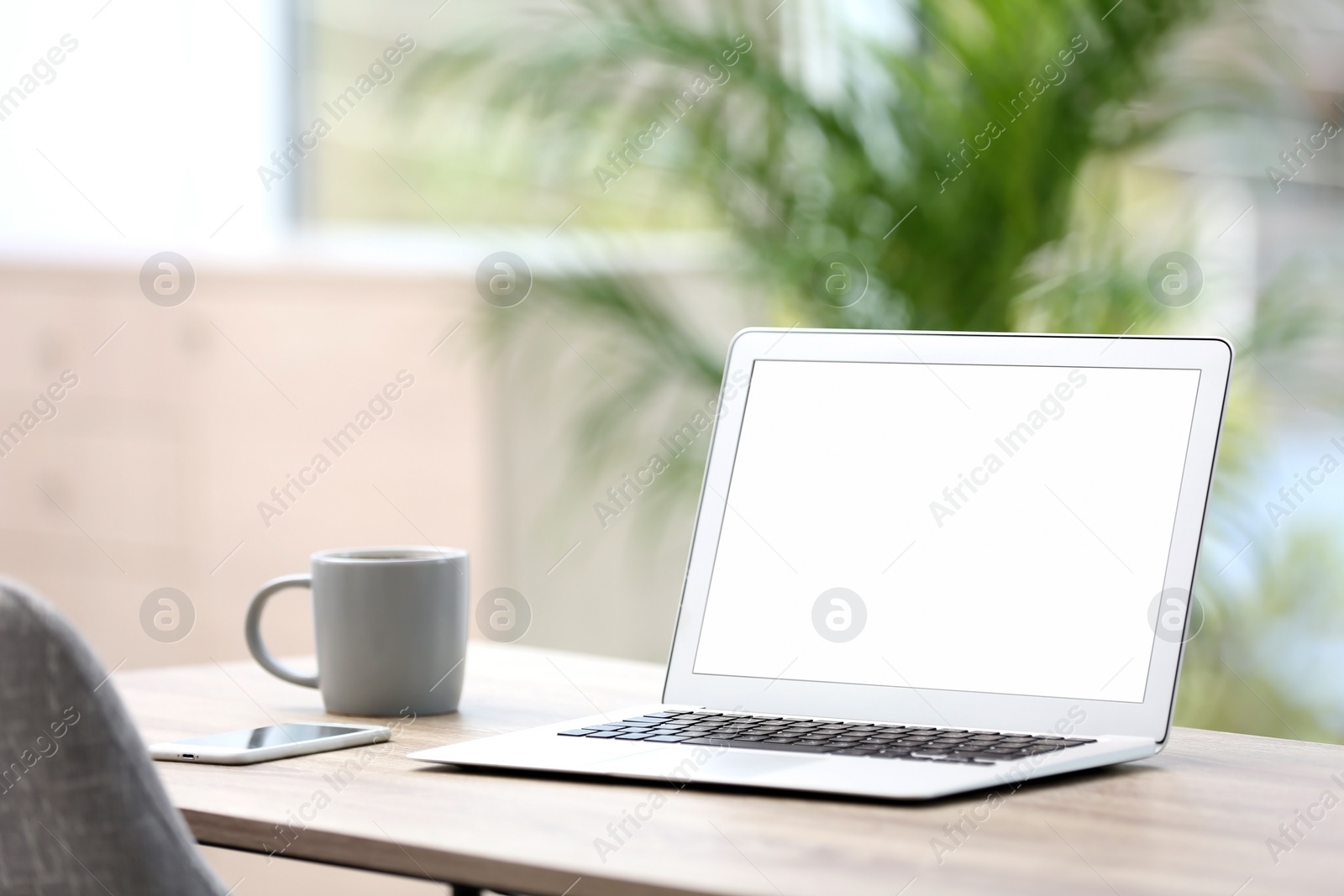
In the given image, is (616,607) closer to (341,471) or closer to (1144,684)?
(341,471)

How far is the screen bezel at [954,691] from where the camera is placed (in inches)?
35.8

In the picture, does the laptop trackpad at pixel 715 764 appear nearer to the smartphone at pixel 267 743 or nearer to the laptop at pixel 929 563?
the laptop at pixel 929 563

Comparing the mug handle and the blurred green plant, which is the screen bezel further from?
the blurred green plant

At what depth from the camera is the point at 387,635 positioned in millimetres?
1059

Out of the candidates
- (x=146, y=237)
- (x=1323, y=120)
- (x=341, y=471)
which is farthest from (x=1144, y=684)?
(x=146, y=237)

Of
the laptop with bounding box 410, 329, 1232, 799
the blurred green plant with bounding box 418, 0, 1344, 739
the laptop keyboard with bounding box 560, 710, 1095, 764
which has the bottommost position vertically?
the laptop keyboard with bounding box 560, 710, 1095, 764

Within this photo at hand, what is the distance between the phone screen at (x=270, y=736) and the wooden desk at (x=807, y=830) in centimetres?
3

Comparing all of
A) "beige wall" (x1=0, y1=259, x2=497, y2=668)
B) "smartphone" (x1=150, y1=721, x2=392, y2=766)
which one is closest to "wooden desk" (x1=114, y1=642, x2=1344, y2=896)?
"smartphone" (x1=150, y1=721, x2=392, y2=766)

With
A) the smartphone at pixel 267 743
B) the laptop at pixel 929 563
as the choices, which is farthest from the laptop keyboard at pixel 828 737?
the smartphone at pixel 267 743

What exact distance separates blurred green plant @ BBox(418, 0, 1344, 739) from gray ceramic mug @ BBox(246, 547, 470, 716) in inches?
42.5

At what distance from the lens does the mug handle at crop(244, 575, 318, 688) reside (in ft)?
3.67

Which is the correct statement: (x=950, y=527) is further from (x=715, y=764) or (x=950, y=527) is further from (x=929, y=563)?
(x=715, y=764)

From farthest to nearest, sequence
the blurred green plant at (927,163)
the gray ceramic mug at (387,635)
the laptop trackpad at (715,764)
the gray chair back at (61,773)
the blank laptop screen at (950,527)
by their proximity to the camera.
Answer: the blurred green plant at (927,163), the gray ceramic mug at (387,635), the blank laptop screen at (950,527), the laptop trackpad at (715,764), the gray chair back at (61,773)

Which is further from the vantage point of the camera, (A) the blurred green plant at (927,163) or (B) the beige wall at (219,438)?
(B) the beige wall at (219,438)
